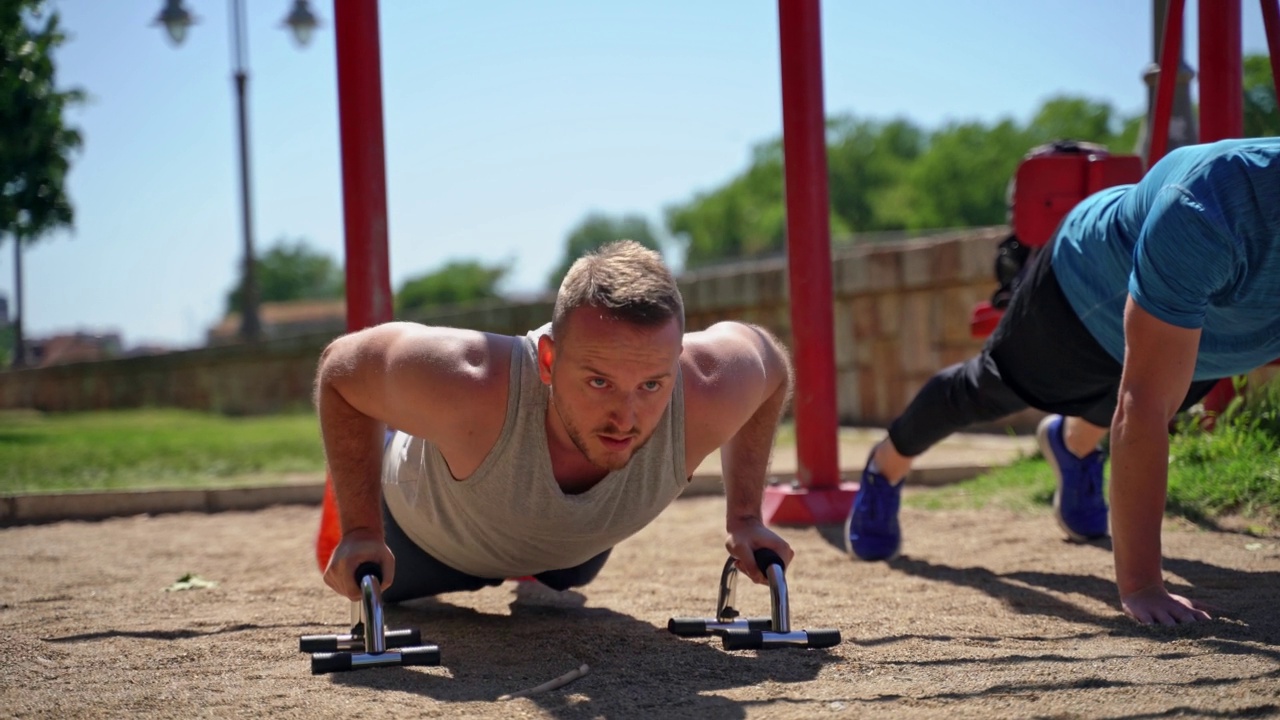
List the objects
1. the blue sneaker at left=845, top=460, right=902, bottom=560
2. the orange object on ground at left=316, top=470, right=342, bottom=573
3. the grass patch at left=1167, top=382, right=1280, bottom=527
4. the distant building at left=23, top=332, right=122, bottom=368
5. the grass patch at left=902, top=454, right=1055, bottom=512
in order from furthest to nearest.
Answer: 1. the distant building at left=23, top=332, right=122, bottom=368
2. the grass patch at left=902, top=454, right=1055, bottom=512
3. the grass patch at left=1167, top=382, right=1280, bottom=527
4. the blue sneaker at left=845, top=460, right=902, bottom=560
5. the orange object on ground at left=316, top=470, right=342, bottom=573

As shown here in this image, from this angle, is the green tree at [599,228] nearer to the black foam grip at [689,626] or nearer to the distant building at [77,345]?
the distant building at [77,345]

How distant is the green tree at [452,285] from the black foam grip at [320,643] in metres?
73.4

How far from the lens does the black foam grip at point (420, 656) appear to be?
2.37 m

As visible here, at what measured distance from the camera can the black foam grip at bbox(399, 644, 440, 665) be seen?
2.37m

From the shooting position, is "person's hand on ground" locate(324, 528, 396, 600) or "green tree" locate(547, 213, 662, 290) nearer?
"person's hand on ground" locate(324, 528, 396, 600)

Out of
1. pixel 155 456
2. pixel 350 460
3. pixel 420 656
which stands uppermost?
pixel 350 460

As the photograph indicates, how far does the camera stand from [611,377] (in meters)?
2.26

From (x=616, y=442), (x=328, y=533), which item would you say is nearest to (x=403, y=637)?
(x=616, y=442)

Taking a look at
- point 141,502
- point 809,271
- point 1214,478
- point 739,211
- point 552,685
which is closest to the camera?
point 552,685

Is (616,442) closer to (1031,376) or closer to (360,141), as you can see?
(1031,376)

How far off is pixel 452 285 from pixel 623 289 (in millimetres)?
80225

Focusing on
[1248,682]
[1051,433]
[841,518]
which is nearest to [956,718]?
[1248,682]

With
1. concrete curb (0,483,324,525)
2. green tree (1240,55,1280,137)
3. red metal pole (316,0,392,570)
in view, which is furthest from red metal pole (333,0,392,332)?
green tree (1240,55,1280,137)

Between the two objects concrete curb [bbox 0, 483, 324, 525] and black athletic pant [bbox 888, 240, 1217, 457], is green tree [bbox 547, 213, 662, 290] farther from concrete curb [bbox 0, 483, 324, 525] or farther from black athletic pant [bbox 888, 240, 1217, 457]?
black athletic pant [bbox 888, 240, 1217, 457]
